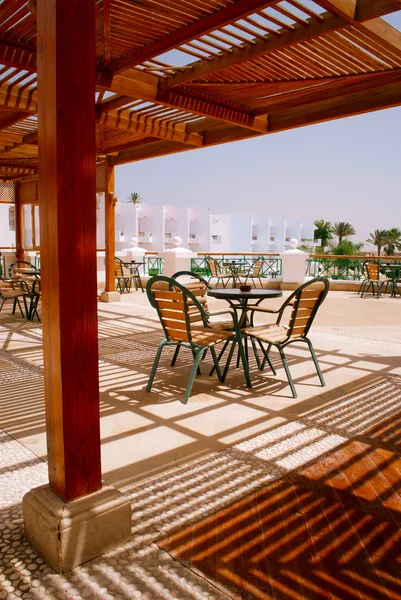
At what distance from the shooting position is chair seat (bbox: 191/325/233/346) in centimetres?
368

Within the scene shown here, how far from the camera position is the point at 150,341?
5891 millimetres

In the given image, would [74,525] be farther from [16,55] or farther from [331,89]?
[331,89]

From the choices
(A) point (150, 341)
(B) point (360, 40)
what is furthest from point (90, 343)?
(A) point (150, 341)

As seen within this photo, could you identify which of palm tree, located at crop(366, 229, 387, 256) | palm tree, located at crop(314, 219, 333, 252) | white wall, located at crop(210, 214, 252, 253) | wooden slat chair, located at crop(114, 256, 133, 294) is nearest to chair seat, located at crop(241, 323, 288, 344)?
wooden slat chair, located at crop(114, 256, 133, 294)

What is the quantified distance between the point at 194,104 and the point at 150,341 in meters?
2.85

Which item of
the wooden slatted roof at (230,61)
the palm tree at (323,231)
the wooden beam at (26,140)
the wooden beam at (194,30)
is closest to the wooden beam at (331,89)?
the wooden slatted roof at (230,61)

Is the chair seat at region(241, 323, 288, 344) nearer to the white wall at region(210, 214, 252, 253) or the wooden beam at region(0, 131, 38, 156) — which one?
the wooden beam at region(0, 131, 38, 156)

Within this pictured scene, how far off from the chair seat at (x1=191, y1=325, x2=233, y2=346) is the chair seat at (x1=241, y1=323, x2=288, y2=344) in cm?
19

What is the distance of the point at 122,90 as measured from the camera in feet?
15.8

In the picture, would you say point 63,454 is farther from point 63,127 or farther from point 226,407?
point 226,407

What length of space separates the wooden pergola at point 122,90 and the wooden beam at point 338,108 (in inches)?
0.6

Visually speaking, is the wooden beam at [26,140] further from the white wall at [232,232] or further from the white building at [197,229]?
the white wall at [232,232]

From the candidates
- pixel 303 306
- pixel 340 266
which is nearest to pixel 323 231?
pixel 340 266

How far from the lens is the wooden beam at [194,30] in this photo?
319cm
